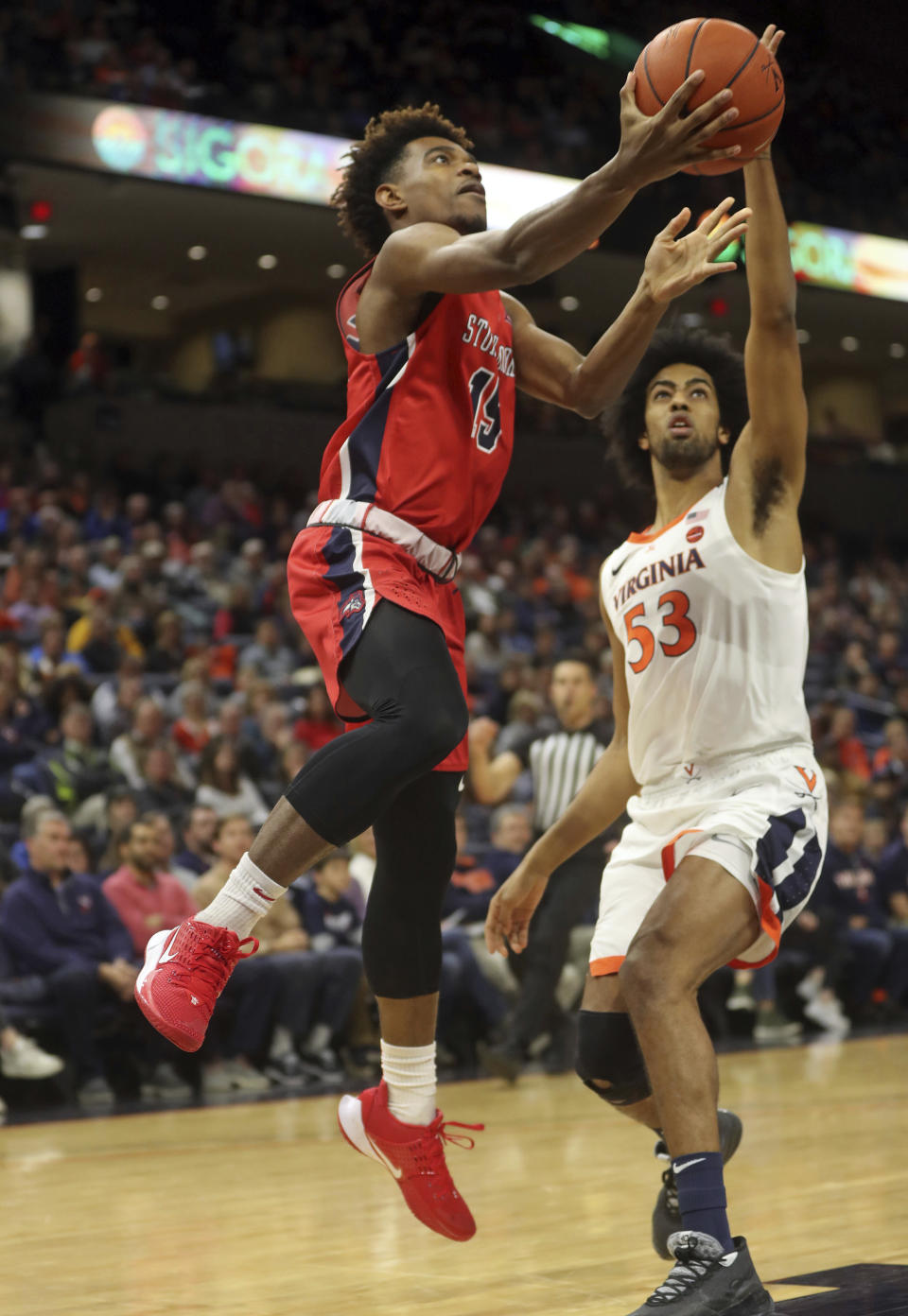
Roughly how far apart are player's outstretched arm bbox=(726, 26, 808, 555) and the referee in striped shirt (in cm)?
439

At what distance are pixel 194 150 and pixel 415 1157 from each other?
13.6 meters

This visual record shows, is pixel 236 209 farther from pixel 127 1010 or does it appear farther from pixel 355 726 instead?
pixel 355 726

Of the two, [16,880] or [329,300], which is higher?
[329,300]

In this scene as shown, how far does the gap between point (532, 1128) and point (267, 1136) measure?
3.41ft

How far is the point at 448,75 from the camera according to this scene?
20.3 m

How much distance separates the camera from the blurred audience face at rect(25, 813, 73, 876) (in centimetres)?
729

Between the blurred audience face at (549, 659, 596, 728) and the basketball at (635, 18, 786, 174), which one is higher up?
the basketball at (635, 18, 786, 174)

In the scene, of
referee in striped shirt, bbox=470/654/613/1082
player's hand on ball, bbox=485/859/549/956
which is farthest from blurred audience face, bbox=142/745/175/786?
player's hand on ball, bbox=485/859/549/956

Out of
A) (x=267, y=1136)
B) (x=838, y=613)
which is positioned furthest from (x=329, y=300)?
(x=267, y=1136)

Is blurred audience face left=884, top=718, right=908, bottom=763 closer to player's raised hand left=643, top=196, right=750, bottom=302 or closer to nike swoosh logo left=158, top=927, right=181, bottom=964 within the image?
player's raised hand left=643, top=196, right=750, bottom=302

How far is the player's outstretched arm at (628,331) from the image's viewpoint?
335 cm

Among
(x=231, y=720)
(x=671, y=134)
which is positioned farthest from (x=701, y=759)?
(x=231, y=720)

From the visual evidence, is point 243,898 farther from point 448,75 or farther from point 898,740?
point 448,75

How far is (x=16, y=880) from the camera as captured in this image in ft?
24.2
